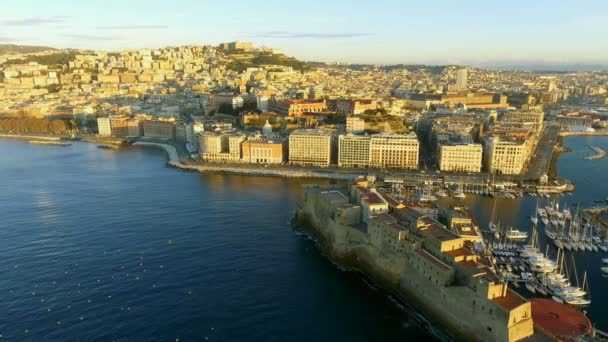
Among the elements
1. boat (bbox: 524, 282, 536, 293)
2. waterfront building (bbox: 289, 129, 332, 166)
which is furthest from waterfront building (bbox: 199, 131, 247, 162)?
boat (bbox: 524, 282, 536, 293)

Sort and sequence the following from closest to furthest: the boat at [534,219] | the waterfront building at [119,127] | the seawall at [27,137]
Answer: the boat at [534,219], the waterfront building at [119,127], the seawall at [27,137]

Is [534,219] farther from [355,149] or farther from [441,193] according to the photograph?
[355,149]

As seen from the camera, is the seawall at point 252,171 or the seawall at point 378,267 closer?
the seawall at point 378,267

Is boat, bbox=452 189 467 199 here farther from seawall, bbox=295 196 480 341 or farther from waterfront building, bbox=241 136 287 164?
waterfront building, bbox=241 136 287 164

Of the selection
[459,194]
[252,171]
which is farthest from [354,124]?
[459,194]

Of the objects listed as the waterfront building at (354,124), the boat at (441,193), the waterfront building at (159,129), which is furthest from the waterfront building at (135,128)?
the boat at (441,193)

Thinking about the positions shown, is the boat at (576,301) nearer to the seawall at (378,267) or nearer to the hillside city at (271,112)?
the seawall at (378,267)

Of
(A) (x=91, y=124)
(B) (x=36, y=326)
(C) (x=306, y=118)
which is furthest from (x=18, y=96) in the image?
(B) (x=36, y=326)
